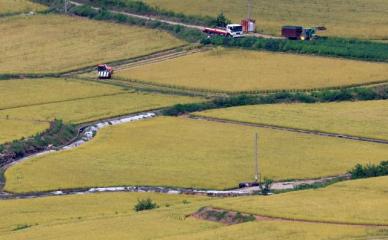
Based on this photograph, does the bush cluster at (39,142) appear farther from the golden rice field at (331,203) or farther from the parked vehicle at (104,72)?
the golden rice field at (331,203)

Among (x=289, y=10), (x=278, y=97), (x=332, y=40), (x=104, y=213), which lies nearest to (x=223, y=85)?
(x=278, y=97)

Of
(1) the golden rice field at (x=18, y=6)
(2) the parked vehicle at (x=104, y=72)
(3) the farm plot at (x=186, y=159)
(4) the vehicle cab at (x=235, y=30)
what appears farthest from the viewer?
(1) the golden rice field at (x=18, y=6)

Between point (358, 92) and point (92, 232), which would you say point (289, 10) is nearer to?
point (358, 92)

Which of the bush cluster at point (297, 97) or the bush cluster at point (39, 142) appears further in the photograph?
the bush cluster at point (297, 97)

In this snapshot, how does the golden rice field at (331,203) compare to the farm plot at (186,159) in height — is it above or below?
above

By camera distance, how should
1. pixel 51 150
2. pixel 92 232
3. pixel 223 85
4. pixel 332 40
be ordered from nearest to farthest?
pixel 92 232 → pixel 51 150 → pixel 223 85 → pixel 332 40

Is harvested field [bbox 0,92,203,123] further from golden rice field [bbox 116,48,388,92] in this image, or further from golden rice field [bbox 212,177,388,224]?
golden rice field [bbox 212,177,388,224]

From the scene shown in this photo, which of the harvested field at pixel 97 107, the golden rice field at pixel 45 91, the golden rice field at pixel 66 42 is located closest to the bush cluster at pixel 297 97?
the harvested field at pixel 97 107
